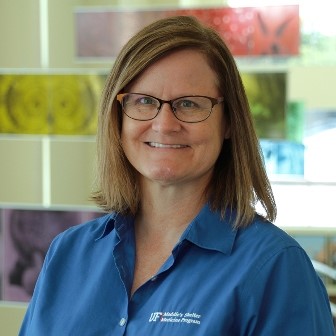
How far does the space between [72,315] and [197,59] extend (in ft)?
1.94

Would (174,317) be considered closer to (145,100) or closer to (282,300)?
(282,300)

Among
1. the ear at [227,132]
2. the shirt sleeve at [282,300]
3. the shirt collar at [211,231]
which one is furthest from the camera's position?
the ear at [227,132]

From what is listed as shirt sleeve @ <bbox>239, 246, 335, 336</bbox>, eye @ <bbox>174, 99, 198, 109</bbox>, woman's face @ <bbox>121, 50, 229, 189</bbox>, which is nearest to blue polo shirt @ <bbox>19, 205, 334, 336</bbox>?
shirt sleeve @ <bbox>239, 246, 335, 336</bbox>

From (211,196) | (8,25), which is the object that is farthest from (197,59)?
(8,25)

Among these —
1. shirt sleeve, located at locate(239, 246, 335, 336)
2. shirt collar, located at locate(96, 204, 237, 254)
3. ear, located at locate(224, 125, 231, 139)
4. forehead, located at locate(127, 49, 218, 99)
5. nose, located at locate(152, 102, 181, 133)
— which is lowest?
shirt sleeve, located at locate(239, 246, 335, 336)

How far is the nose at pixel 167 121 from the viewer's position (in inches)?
57.4

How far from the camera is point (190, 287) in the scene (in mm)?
1420

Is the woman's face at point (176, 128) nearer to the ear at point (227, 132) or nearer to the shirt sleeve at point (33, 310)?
the ear at point (227, 132)

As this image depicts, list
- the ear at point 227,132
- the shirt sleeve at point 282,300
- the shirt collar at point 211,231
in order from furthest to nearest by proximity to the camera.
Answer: the ear at point 227,132, the shirt collar at point 211,231, the shirt sleeve at point 282,300

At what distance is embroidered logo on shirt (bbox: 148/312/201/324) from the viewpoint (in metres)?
1.37

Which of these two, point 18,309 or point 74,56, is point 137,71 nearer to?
point 74,56

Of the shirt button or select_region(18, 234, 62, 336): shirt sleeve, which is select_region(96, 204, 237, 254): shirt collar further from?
select_region(18, 234, 62, 336): shirt sleeve

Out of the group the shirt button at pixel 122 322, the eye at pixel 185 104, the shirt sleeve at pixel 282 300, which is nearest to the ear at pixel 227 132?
the eye at pixel 185 104

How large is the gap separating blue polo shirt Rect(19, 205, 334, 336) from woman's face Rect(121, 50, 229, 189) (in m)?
0.12
